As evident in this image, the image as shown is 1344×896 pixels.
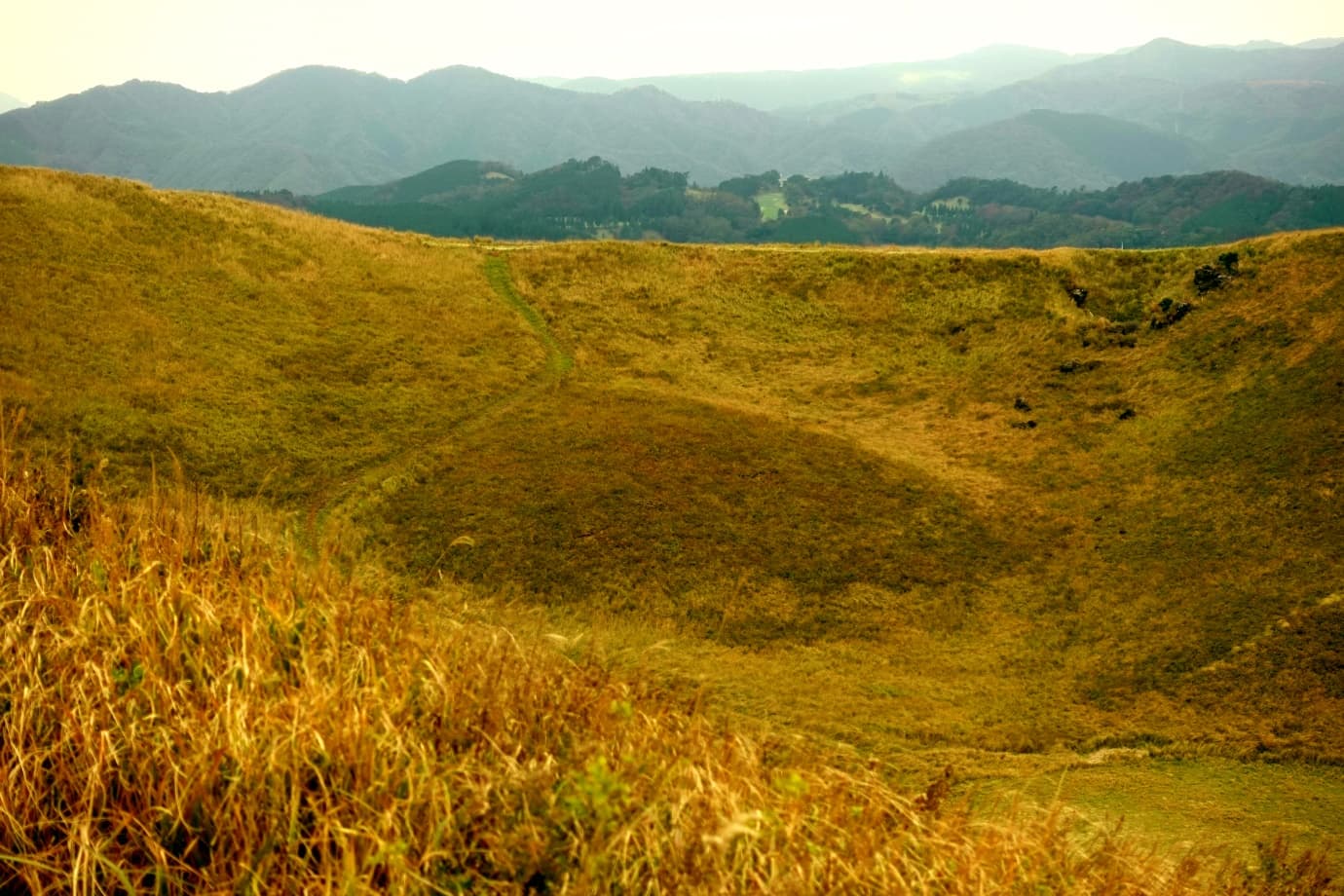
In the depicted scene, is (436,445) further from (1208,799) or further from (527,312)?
(1208,799)

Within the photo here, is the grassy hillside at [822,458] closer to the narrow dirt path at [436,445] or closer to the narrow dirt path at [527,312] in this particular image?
the narrow dirt path at [436,445]

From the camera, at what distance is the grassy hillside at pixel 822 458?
19.3 meters

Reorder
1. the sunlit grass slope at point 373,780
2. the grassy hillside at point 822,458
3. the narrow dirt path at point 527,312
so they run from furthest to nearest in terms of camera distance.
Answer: the narrow dirt path at point 527,312, the grassy hillside at point 822,458, the sunlit grass slope at point 373,780

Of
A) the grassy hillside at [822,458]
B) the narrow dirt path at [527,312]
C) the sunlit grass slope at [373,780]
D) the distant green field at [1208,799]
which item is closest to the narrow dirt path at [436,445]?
the narrow dirt path at [527,312]

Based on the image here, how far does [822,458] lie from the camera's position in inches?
1252

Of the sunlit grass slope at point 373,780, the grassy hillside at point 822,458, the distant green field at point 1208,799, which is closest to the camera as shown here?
the sunlit grass slope at point 373,780

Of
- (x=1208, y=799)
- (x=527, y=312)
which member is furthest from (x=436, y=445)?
(x=1208, y=799)

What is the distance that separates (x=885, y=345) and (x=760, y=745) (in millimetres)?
38829

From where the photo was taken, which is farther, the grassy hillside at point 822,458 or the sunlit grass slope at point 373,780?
the grassy hillside at point 822,458

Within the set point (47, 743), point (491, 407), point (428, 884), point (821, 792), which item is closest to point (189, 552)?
point (47, 743)

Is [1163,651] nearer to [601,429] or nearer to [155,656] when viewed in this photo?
[601,429]

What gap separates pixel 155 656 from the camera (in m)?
7.41

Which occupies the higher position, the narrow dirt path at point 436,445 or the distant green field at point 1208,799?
the narrow dirt path at point 436,445

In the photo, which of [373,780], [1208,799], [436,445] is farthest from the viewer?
[436,445]
